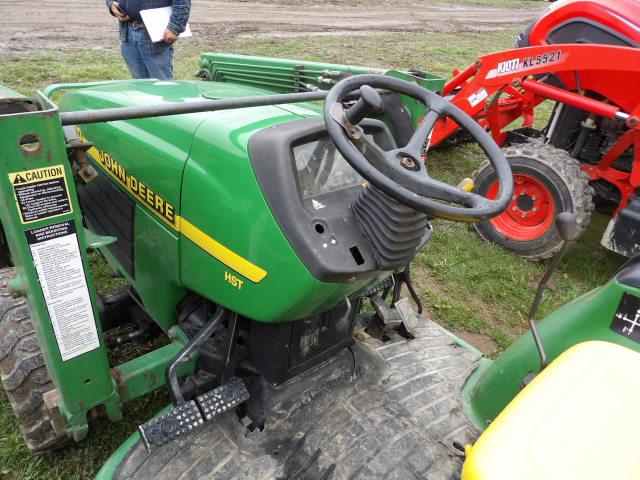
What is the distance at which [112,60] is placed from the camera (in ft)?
25.6

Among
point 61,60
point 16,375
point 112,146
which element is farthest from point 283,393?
point 61,60

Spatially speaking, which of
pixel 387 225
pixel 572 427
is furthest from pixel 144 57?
pixel 572 427

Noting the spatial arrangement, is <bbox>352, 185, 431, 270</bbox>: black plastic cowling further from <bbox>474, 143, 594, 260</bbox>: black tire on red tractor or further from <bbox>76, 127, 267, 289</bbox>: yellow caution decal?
<bbox>474, 143, 594, 260</bbox>: black tire on red tractor

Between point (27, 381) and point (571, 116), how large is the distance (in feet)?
13.2

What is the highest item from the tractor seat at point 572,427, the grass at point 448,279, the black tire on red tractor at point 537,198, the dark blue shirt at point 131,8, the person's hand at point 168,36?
the dark blue shirt at point 131,8

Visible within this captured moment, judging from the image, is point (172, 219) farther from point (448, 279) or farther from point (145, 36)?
point (145, 36)

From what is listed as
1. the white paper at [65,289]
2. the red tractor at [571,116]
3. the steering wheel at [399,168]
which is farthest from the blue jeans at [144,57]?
the steering wheel at [399,168]

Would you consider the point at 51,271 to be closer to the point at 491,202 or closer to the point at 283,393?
the point at 283,393

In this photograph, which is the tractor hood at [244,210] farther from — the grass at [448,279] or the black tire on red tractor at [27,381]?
the grass at [448,279]

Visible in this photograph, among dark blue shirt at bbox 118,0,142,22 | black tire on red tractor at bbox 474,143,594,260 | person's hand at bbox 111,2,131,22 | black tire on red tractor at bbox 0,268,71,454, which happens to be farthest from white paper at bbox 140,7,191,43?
black tire on red tractor at bbox 0,268,71,454

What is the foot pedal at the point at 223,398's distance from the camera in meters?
1.67

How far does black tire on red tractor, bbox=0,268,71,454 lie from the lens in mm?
1829

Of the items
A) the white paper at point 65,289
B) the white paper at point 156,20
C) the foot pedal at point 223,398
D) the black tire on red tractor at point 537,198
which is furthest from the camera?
the white paper at point 156,20

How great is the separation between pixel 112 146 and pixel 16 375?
85 cm
